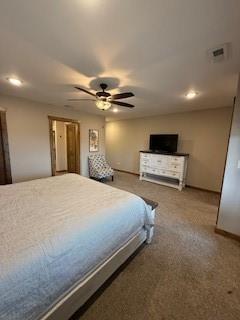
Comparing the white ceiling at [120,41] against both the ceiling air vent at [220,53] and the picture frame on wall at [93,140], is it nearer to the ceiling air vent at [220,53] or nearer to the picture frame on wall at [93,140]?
the ceiling air vent at [220,53]

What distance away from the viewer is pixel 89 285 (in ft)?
4.33

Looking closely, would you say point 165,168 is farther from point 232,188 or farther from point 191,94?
point 232,188

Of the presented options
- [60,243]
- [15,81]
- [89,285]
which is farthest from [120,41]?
[89,285]

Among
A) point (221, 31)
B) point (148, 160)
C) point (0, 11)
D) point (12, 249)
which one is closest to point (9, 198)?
point (12, 249)

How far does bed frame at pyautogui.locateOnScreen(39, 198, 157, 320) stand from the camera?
1092 millimetres

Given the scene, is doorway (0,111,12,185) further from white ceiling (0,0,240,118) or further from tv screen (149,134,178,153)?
tv screen (149,134,178,153)

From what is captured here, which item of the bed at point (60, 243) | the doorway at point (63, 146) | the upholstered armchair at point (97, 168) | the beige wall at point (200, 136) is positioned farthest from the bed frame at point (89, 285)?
the doorway at point (63, 146)

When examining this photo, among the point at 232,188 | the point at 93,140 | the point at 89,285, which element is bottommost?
the point at 89,285

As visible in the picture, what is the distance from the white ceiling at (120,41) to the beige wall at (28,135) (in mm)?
1125

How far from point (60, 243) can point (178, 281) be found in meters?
1.37

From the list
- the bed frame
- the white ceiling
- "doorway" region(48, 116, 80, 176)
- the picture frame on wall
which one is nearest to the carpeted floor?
the bed frame

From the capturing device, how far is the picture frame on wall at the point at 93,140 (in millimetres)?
5272

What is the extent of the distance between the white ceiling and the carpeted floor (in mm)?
2484

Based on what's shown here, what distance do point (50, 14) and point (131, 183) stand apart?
4.43 m
